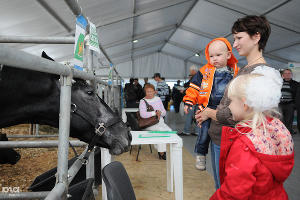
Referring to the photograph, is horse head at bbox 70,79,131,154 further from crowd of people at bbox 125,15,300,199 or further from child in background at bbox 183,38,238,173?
crowd of people at bbox 125,15,300,199

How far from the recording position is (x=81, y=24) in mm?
1199

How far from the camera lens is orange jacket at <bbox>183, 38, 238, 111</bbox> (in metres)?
1.49

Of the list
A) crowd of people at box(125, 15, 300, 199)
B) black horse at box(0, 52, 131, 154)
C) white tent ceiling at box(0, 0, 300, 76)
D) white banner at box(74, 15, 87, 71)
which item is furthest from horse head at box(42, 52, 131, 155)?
white tent ceiling at box(0, 0, 300, 76)

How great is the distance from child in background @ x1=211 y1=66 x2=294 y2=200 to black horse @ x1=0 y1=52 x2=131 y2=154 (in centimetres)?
68

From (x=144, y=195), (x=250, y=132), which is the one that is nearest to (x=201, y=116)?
(x=250, y=132)

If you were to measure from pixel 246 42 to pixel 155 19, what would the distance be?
8.79 metres

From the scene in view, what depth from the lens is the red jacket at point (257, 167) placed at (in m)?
0.84

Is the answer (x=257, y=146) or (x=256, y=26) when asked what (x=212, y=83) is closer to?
(x=256, y=26)

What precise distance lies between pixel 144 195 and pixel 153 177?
541 mm

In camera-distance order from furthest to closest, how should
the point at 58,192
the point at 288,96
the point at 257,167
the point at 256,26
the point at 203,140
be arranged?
1. the point at 288,96
2. the point at 203,140
3. the point at 256,26
4. the point at 257,167
5. the point at 58,192

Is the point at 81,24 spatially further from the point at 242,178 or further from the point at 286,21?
the point at 286,21

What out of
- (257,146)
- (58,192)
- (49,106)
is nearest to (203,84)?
(257,146)

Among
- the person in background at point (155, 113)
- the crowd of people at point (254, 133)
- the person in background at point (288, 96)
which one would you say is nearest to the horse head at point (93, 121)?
the crowd of people at point (254, 133)

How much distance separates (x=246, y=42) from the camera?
1.16 metres
